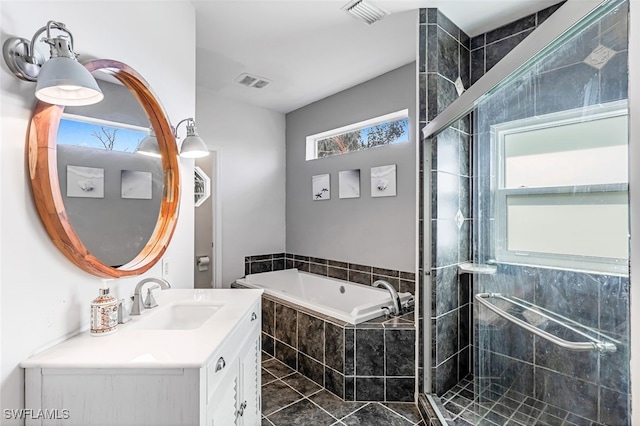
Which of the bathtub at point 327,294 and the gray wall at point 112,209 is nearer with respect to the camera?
the gray wall at point 112,209

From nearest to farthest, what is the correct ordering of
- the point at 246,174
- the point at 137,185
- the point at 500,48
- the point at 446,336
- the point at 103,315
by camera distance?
the point at 103,315 < the point at 137,185 < the point at 446,336 < the point at 500,48 < the point at 246,174

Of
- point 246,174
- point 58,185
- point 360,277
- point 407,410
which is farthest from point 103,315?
point 246,174

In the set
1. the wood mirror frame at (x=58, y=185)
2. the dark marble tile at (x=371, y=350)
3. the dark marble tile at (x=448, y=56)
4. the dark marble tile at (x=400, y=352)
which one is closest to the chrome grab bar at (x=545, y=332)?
the dark marble tile at (x=400, y=352)

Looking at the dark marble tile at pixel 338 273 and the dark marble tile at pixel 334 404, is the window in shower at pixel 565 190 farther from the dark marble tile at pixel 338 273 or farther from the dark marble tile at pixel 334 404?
the dark marble tile at pixel 338 273

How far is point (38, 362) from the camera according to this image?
3.26 feet

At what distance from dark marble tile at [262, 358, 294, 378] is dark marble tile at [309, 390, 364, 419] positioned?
397mm

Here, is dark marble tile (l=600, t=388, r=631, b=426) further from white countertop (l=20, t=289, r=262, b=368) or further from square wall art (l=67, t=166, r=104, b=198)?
square wall art (l=67, t=166, r=104, b=198)

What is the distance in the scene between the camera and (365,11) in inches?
83.9

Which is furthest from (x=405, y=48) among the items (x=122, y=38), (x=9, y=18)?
(x=9, y=18)

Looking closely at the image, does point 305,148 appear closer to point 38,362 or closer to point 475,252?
point 475,252

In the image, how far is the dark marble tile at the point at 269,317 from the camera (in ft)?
9.34

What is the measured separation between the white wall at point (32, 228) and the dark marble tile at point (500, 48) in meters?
2.28

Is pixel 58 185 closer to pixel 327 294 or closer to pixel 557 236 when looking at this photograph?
pixel 557 236

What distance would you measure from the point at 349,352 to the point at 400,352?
0.34 metres
